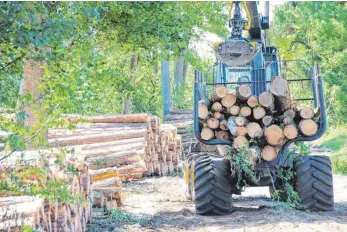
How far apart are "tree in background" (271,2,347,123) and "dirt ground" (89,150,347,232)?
14.8 m

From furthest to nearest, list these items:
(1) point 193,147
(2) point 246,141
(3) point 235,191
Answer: (1) point 193,147, (3) point 235,191, (2) point 246,141

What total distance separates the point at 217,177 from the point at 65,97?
3.89 metres

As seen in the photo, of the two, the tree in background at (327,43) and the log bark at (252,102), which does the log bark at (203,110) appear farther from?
the tree in background at (327,43)

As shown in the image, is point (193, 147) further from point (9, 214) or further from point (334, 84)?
point (334, 84)

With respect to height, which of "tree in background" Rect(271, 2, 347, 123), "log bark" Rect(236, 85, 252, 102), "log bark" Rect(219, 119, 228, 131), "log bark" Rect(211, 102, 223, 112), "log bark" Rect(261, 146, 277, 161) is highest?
"tree in background" Rect(271, 2, 347, 123)

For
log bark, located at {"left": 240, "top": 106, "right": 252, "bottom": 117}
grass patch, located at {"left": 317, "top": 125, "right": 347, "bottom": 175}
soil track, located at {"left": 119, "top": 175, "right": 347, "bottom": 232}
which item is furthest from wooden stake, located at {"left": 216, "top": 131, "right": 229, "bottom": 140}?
grass patch, located at {"left": 317, "top": 125, "right": 347, "bottom": 175}

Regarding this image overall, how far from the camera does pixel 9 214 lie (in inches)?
228

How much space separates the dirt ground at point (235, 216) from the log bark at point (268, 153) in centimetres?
81

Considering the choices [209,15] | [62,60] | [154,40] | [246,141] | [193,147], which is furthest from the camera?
[209,15]

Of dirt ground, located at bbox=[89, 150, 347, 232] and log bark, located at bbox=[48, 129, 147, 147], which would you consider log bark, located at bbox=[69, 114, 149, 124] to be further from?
dirt ground, located at bbox=[89, 150, 347, 232]

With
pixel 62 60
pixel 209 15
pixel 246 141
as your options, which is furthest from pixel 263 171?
pixel 209 15

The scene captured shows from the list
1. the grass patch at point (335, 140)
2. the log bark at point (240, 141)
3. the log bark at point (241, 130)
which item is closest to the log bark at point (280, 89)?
the log bark at point (241, 130)

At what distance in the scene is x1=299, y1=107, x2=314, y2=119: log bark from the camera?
29.6 ft

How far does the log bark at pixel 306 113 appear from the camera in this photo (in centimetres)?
903
